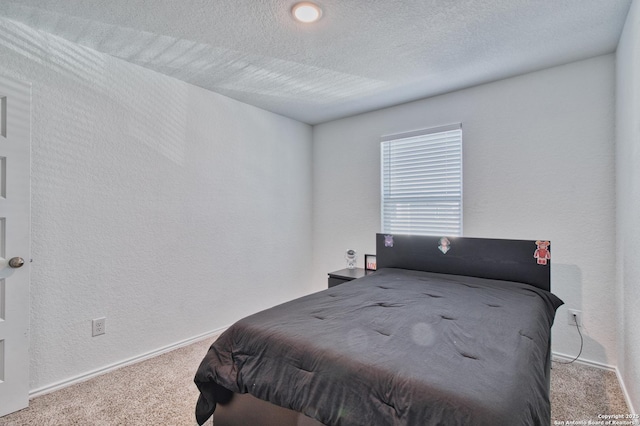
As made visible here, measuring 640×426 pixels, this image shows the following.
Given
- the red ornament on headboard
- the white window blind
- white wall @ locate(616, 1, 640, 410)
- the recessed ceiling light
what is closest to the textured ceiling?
the recessed ceiling light

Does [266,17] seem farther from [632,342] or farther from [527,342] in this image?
[632,342]

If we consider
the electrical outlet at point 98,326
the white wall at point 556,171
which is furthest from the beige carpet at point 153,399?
the white wall at point 556,171

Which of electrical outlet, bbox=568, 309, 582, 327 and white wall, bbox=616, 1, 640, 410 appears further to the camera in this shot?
electrical outlet, bbox=568, 309, 582, 327

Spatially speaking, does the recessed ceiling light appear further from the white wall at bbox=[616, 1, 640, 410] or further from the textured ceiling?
the white wall at bbox=[616, 1, 640, 410]

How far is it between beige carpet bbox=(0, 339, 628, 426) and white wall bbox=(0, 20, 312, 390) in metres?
0.21

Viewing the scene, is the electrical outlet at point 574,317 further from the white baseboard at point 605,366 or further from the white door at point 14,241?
the white door at point 14,241

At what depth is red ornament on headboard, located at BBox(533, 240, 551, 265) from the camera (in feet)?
7.97

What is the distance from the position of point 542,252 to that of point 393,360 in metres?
1.90

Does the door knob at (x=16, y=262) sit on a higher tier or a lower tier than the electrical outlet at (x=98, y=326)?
higher

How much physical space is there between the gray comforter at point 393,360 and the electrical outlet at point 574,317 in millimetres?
642

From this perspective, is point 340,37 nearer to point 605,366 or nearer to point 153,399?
point 153,399

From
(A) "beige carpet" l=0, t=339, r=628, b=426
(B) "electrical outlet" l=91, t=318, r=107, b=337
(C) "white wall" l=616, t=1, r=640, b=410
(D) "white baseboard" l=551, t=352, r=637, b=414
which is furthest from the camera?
(B) "electrical outlet" l=91, t=318, r=107, b=337

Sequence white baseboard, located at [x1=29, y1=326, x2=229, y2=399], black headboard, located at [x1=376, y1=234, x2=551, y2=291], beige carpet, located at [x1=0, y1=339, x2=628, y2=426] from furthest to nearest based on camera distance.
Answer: black headboard, located at [x1=376, y1=234, x2=551, y2=291], white baseboard, located at [x1=29, y1=326, x2=229, y2=399], beige carpet, located at [x1=0, y1=339, x2=628, y2=426]

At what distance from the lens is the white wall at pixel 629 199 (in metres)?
1.75
